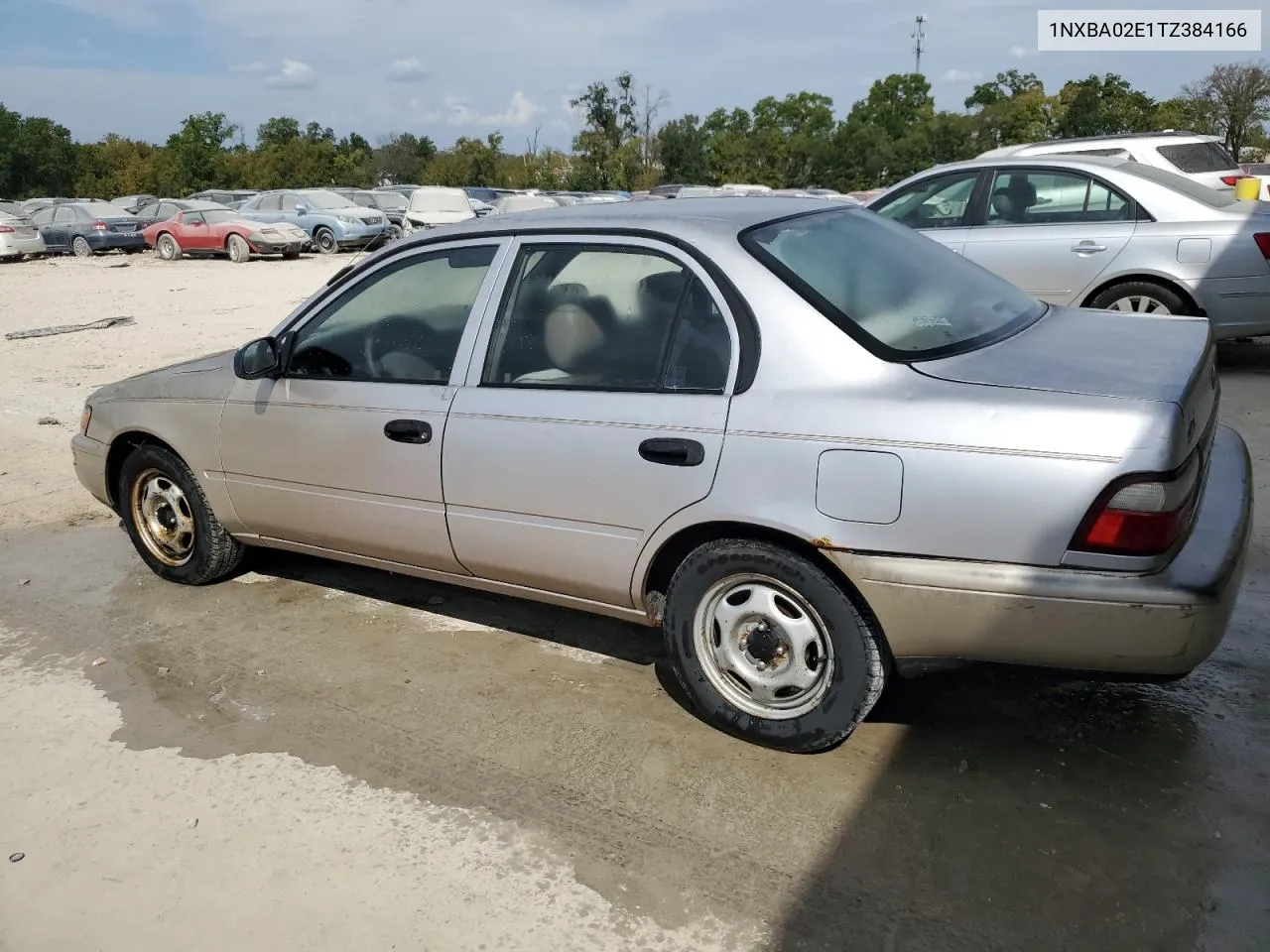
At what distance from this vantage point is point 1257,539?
4.77 metres

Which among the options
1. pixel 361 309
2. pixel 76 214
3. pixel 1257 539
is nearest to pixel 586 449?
pixel 361 309

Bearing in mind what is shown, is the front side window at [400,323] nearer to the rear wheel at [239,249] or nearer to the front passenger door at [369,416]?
the front passenger door at [369,416]

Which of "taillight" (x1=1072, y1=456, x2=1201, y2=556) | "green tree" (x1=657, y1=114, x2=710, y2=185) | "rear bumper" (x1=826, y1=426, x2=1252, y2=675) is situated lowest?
"rear bumper" (x1=826, y1=426, x2=1252, y2=675)

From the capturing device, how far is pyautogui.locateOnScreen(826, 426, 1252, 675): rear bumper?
2.73 meters

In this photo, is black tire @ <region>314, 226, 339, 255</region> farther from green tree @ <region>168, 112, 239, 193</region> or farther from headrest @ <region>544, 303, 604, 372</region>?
green tree @ <region>168, 112, 239, 193</region>

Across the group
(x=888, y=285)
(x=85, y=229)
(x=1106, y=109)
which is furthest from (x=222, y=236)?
(x=1106, y=109)

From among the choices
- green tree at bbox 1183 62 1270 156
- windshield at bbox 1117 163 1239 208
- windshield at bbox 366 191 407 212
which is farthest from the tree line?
windshield at bbox 1117 163 1239 208

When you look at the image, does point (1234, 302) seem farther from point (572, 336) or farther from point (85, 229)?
point (85, 229)

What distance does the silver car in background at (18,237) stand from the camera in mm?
25969

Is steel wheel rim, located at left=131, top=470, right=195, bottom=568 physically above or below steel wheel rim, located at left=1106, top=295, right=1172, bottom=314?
below

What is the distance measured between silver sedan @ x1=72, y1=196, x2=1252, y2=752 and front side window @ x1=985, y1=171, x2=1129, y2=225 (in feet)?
14.4

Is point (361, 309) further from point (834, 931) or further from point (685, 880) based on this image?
point (834, 931)

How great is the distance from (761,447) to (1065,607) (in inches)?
36.1

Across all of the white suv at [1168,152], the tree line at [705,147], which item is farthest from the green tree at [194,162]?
the white suv at [1168,152]
